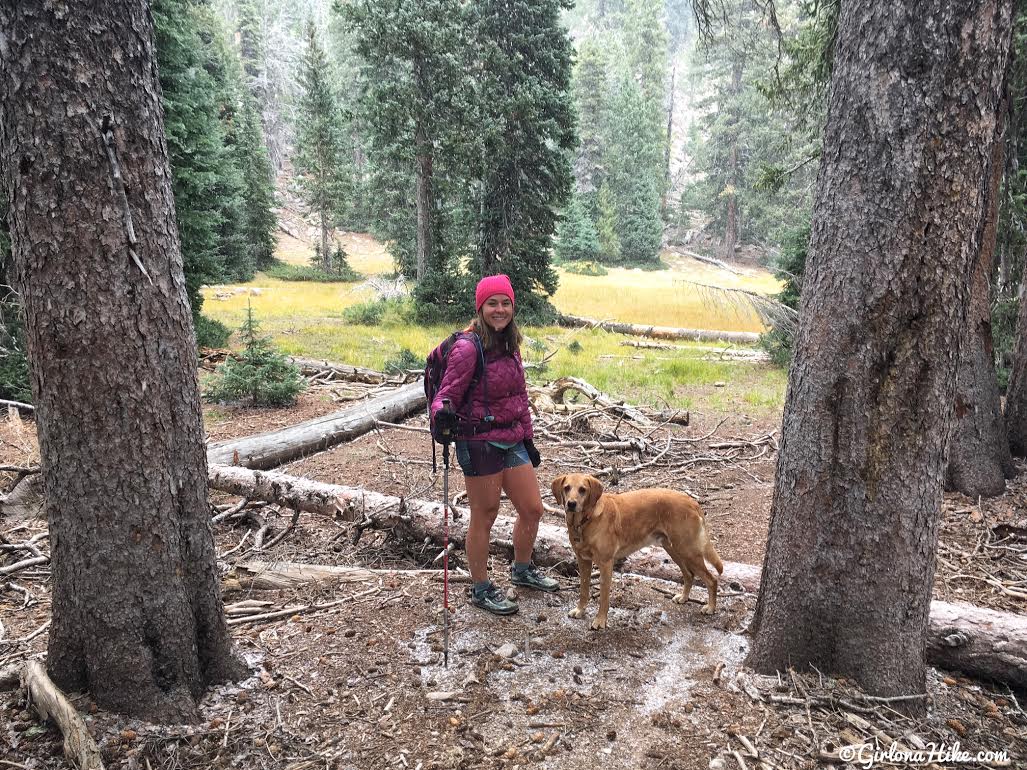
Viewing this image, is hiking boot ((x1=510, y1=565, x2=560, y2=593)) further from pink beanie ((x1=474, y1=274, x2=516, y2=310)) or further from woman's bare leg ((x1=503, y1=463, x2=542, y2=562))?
pink beanie ((x1=474, y1=274, x2=516, y2=310))

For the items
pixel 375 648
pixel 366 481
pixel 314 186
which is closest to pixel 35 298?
pixel 375 648

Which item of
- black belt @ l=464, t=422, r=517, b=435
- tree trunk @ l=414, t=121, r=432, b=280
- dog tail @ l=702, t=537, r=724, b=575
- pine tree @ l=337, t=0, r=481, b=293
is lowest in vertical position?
dog tail @ l=702, t=537, r=724, b=575

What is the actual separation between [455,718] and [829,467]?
2280 millimetres

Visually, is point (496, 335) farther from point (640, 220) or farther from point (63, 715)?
point (640, 220)

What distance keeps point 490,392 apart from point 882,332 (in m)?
2.30

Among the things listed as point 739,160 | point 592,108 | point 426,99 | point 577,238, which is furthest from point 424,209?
point 739,160

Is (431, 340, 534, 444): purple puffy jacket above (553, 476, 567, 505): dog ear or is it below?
above

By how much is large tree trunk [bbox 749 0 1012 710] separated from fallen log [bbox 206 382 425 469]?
5.99 metres

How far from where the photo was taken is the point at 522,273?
23391 millimetres

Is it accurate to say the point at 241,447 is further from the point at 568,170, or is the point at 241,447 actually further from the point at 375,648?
the point at 568,170

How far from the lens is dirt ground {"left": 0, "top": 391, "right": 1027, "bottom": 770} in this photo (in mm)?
2850

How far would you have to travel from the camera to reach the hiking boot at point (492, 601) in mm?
4254

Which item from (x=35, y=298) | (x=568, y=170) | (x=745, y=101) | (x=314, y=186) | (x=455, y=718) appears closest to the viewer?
(x=35, y=298)

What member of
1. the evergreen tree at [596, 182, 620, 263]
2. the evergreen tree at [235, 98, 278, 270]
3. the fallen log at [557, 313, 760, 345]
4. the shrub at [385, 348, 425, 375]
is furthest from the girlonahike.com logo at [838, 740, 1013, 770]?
the evergreen tree at [596, 182, 620, 263]
